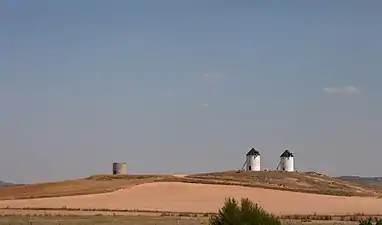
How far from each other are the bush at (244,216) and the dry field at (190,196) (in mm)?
50872

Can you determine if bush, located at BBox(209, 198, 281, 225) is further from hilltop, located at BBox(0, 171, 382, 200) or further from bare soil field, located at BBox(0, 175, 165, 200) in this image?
bare soil field, located at BBox(0, 175, 165, 200)

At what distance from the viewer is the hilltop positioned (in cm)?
10964

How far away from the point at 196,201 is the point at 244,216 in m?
70.7

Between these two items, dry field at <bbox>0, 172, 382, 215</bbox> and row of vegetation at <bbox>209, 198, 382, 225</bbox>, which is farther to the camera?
dry field at <bbox>0, 172, 382, 215</bbox>

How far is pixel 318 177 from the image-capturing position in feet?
484

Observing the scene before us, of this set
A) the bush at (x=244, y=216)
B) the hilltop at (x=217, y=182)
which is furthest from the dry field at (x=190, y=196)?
the bush at (x=244, y=216)

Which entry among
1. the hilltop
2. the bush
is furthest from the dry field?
the bush

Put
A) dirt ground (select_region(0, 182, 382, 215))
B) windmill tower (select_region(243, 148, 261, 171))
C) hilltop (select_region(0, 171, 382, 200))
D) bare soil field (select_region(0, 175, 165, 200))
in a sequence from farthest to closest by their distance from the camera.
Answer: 1. windmill tower (select_region(243, 148, 261, 171))
2. hilltop (select_region(0, 171, 382, 200))
3. bare soil field (select_region(0, 175, 165, 200))
4. dirt ground (select_region(0, 182, 382, 215))

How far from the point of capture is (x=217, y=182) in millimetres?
122625

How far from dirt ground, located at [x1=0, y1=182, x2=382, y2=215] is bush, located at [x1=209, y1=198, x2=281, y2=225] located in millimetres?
49738

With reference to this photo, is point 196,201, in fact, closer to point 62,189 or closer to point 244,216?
point 62,189

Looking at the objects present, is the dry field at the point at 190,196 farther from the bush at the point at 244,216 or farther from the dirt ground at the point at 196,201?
the bush at the point at 244,216

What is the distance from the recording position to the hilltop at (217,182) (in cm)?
10964

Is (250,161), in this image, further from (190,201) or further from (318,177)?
(190,201)
